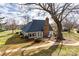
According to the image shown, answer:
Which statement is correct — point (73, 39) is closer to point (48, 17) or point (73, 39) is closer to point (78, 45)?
point (78, 45)

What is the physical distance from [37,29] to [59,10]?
0.32 meters

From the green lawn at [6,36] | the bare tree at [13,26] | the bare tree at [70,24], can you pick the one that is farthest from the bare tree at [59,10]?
the green lawn at [6,36]

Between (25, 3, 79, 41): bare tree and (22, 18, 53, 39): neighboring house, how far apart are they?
0.09 meters

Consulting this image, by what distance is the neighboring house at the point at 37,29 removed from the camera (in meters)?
2.70

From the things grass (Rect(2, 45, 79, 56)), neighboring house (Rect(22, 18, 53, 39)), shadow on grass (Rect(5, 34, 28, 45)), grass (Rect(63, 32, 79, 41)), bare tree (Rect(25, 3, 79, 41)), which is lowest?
grass (Rect(2, 45, 79, 56))

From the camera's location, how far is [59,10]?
8.87 feet

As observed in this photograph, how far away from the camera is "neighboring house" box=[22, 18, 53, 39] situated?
8.84 ft

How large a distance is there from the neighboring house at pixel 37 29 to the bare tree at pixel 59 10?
0.09 m

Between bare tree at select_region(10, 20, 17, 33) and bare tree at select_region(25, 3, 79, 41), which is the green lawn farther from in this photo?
bare tree at select_region(25, 3, 79, 41)

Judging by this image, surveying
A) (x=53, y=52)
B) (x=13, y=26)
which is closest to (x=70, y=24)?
(x=53, y=52)

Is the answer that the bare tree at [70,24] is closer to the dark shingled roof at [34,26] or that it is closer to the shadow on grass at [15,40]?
the dark shingled roof at [34,26]

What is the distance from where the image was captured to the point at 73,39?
107 inches

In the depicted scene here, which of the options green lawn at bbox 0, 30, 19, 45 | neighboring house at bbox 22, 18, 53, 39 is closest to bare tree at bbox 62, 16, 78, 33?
neighboring house at bbox 22, 18, 53, 39

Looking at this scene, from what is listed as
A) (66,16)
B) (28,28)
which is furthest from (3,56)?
(66,16)
